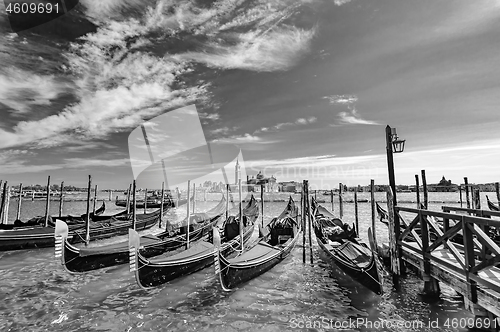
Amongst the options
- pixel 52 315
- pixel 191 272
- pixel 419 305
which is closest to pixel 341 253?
pixel 419 305

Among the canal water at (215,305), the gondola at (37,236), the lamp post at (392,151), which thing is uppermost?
the lamp post at (392,151)

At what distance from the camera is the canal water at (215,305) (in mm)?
4875

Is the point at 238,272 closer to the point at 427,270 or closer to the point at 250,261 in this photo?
the point at 250,261

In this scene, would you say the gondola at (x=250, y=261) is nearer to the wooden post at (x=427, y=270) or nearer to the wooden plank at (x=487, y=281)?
the wooden post at (x=427, y=270)

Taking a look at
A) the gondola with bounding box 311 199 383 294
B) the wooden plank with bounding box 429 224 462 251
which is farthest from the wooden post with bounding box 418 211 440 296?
the gondola with bounding box 311 199 383 294

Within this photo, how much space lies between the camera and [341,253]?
7.11 meters

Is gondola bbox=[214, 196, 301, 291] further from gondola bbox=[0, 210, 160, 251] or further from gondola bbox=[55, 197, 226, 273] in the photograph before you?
gondola bbox=[0, 210, 160, 251]

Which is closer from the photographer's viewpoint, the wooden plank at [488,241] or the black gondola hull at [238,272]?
the wooden plank at [488,241]

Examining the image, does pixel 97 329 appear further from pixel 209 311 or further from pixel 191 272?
pixel 191 272

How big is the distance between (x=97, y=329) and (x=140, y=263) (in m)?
1.59

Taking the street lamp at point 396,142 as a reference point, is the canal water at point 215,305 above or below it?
below

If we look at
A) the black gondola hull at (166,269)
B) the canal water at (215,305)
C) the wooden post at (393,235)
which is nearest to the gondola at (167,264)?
the black gondola hull at (166,269)

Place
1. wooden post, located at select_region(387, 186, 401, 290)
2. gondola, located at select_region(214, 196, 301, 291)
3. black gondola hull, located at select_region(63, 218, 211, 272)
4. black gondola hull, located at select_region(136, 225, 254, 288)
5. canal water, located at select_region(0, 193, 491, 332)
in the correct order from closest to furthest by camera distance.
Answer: canal water, located at select_region(0, 193, 491, 332)
gondola, located at select_region(214, 196, 301, 291)
black gondola hull, located at select_region(136, 225, 254, 288)
wooden post, located at select_region(387, 186, 401, 290)
black gondola hull, located at select_region(63, 218, 211, 272)

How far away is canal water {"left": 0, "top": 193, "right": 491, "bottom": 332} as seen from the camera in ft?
16.0
